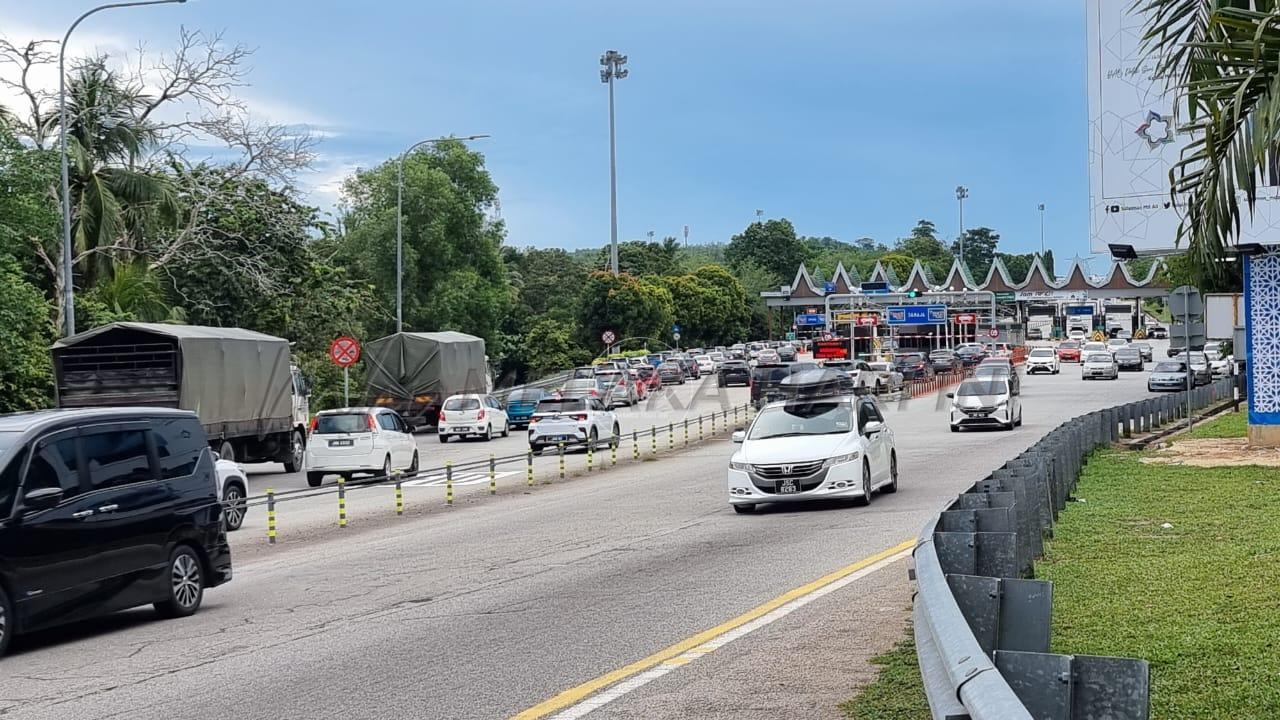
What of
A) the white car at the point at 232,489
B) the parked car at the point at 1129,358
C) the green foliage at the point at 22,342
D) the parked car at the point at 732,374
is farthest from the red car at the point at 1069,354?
the white car at the point at 232,489

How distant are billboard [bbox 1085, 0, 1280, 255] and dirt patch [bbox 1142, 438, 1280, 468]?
4.42 m

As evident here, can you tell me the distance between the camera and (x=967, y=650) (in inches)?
212

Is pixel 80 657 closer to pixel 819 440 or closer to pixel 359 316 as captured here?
pixel 819 440

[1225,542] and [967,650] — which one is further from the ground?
[967,650]

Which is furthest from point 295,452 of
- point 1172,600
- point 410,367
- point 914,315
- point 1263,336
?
point 914,315

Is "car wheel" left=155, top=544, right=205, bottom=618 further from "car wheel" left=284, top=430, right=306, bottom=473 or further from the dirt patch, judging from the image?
"car wheel" left=284, top=430, right=306, bottom=473

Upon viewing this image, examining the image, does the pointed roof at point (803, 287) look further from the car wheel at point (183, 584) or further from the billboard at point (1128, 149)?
the car wheel at point (183, 584)

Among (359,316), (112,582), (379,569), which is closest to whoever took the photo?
(112,582)

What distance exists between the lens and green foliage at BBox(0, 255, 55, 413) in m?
28.5

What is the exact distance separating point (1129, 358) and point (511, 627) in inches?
3209

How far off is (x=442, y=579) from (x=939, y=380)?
61571 mm

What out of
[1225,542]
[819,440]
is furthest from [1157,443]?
[1225,542]

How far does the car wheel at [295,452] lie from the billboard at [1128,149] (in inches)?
752

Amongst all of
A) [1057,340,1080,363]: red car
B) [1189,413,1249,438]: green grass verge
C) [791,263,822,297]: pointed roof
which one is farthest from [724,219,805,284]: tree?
[1189,413,1249,438]: green grass verge
